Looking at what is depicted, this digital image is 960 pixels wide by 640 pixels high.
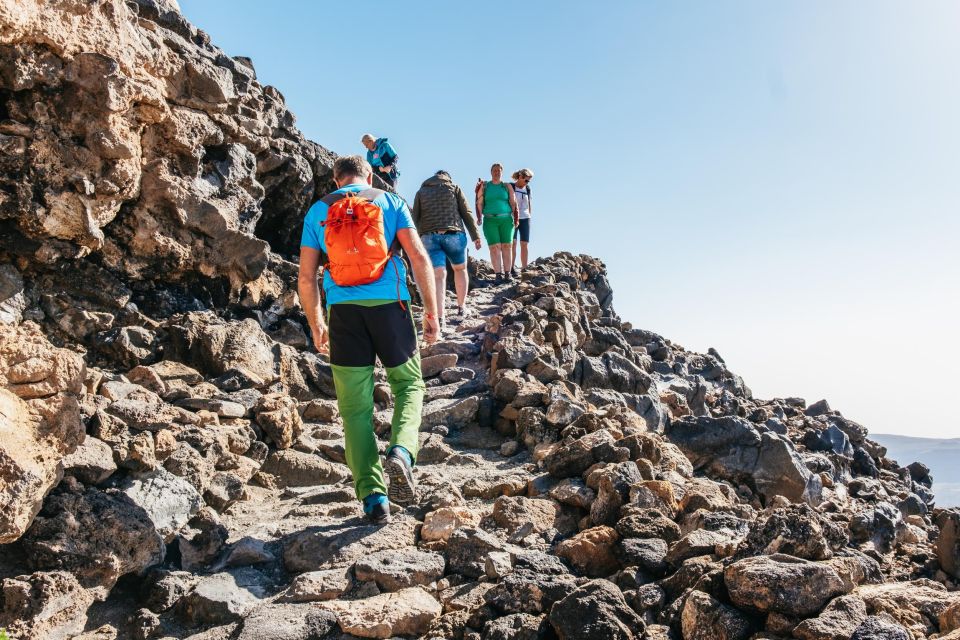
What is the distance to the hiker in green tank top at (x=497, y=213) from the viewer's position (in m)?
16.7

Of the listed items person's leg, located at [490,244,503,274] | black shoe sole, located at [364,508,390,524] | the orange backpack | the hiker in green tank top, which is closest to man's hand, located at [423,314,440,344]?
the orange backpack

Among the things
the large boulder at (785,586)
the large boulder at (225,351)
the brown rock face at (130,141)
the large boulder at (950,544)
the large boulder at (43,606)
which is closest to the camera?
the large boulder at (785,586)

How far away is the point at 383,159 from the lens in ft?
54.4

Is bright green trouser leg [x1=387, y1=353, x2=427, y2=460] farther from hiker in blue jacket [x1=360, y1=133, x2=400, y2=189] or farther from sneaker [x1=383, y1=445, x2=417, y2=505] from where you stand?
hiker in blue jacket [x1=360, y1=133, x2=400, y2=189]

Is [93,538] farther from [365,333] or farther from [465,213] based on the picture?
[465,213]

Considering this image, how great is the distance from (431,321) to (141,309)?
558 cm

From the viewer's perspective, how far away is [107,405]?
5812 mm

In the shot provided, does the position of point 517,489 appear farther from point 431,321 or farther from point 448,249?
point 448,249

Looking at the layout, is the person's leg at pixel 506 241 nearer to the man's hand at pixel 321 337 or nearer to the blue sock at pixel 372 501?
the man's hand at pixel 321 337

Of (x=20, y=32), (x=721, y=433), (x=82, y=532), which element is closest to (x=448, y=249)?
(x=721, y=433)

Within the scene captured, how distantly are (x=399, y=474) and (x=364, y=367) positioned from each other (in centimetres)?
90

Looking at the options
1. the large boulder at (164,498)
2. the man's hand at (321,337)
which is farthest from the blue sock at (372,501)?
the large boulder at (164,498)

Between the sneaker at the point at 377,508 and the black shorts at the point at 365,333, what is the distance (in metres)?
1.06

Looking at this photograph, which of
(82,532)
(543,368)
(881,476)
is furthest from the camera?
(881,476)
